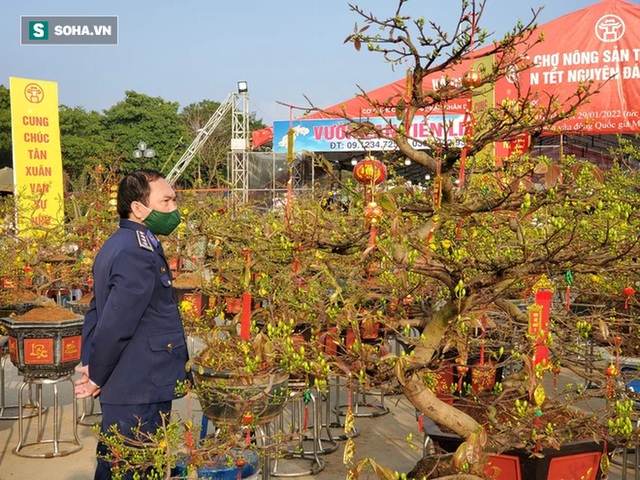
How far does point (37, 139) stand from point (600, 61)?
9.54 metres

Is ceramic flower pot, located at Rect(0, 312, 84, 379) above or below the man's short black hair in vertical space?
below

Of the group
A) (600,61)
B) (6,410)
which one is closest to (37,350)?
(6,410)

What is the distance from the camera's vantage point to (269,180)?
16422 mm

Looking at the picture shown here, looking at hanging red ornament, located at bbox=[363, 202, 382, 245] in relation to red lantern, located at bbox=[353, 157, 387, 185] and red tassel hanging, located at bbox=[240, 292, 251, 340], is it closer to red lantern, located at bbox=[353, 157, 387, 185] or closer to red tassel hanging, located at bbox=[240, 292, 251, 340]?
→ red lantern, located at bbox=[353, 157, 387, 185]

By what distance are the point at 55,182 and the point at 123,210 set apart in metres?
8.37

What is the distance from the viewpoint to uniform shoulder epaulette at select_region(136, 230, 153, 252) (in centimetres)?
265

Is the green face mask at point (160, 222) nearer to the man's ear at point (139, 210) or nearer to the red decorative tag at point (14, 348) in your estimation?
the man's ear at point (139, 210)

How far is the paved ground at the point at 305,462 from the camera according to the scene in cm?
412

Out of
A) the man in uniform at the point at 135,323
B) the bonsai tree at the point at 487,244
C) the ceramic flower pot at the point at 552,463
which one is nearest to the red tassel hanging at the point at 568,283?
the bonsai tree at the point at 487,244

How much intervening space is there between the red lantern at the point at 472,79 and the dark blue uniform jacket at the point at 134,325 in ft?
4.14

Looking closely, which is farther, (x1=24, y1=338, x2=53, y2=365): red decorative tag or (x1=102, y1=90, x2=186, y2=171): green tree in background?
(x1=102, y1=90, x2=186, y2=171): green tree in background

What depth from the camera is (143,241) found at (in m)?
2.67

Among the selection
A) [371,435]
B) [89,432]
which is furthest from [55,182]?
[371,435]

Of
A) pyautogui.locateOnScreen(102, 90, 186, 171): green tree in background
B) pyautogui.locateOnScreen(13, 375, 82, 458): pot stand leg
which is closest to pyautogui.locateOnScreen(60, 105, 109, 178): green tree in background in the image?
pyautogui.locateOnScreen(102, 90, 186, 171): green tree in background
